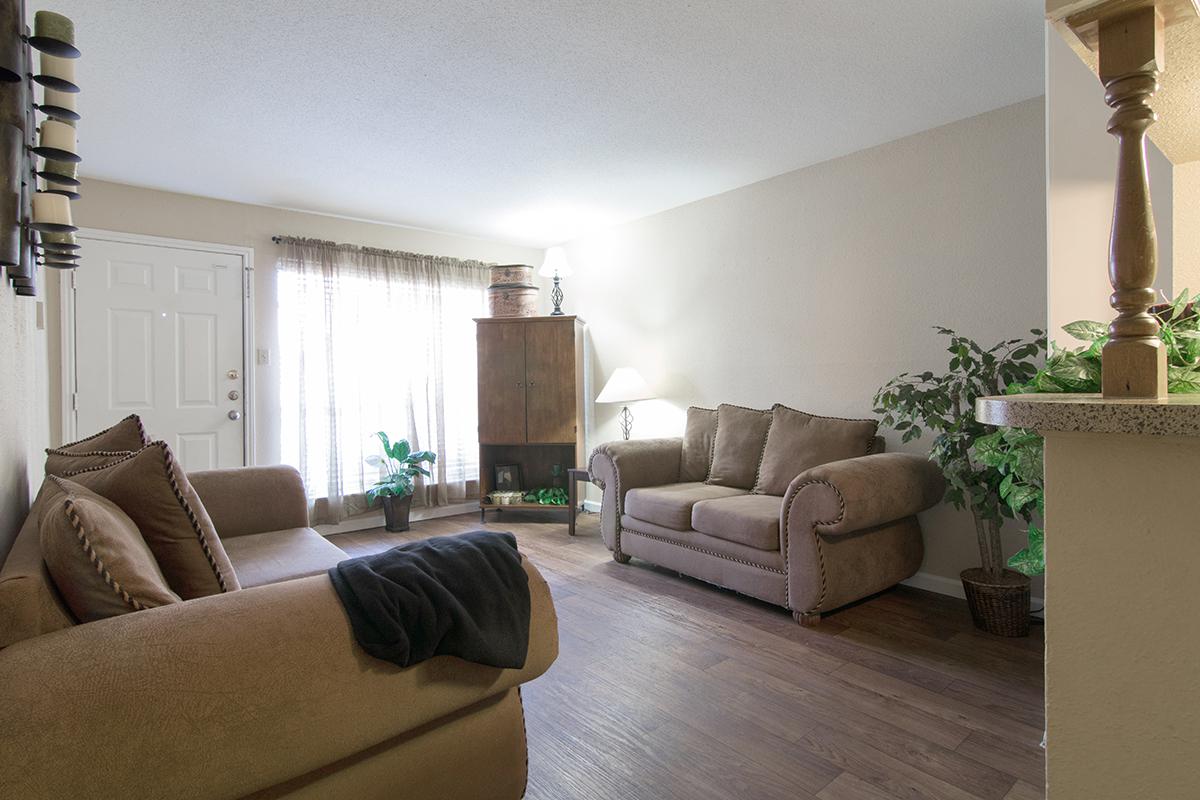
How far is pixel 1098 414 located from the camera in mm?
781

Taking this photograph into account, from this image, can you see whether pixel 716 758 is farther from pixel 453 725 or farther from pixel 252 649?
pixel 252 649

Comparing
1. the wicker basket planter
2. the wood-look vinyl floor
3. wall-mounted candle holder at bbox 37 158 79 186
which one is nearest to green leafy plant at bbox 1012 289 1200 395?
the wood-look vinyl floor

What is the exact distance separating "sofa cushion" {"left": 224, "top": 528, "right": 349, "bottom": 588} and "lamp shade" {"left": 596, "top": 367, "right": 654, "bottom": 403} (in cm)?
243

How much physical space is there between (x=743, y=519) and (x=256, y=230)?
387 centimetres

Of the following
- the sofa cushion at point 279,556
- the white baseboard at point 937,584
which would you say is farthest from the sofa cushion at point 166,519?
the white baseboard at point 937,584

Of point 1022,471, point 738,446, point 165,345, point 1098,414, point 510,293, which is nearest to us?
point 1098,414

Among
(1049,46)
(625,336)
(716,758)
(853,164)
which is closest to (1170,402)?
(716,758)

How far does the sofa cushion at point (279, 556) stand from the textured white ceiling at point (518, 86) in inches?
74.9

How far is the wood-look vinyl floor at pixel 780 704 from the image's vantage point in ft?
5.47

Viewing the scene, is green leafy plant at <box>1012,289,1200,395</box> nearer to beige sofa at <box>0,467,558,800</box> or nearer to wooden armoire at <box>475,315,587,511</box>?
beige sofa at <box>0,467,558,800</box>

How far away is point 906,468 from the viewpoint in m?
2.88

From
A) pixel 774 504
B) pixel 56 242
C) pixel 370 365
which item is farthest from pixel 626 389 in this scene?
pixel 56 242

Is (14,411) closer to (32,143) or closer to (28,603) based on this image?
(32,143)

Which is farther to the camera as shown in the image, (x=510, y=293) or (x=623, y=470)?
(x=510, y=293)
